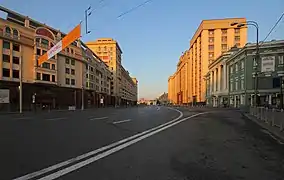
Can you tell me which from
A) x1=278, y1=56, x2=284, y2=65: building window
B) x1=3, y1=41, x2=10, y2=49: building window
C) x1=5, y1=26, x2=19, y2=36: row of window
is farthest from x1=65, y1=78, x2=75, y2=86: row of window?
x1=278, y1=56, x2=284, y2=65: building window

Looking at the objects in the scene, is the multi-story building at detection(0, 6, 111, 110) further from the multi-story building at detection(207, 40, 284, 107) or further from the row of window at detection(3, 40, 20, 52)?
the multi-story building at detection(207, 40, 284, 107)

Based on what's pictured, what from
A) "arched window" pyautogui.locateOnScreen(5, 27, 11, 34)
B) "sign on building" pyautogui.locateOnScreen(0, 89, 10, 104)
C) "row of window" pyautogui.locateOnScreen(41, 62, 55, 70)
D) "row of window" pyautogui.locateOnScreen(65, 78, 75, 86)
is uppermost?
"arched window" pyautogui.locateOnScreen(5, 27, 11, 34)

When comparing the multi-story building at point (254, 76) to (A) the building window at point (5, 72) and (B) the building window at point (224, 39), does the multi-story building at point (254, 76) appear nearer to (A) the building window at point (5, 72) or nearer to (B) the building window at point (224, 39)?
(B) the building window at point (224, 39)

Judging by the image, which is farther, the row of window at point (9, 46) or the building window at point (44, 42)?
the building window at point (44, 42)

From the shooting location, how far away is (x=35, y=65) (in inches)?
2253

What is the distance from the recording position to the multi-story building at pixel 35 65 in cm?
5084

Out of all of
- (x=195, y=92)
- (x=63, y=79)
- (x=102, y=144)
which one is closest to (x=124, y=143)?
(x=102, y=144)

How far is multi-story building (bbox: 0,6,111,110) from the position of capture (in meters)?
50.8

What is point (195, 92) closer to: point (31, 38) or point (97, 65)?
point (97, 65)

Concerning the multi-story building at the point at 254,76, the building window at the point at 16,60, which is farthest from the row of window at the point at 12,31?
the multi-story building at the point at 254,76

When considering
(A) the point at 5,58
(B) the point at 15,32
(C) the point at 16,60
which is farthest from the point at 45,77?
(B) the point at 15,32

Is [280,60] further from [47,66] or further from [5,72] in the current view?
[5,72]

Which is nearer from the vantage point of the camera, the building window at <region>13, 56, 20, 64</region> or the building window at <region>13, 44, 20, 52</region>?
the building window at <region>13, 56, 20, 64</region>

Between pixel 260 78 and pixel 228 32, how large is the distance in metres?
50.4
